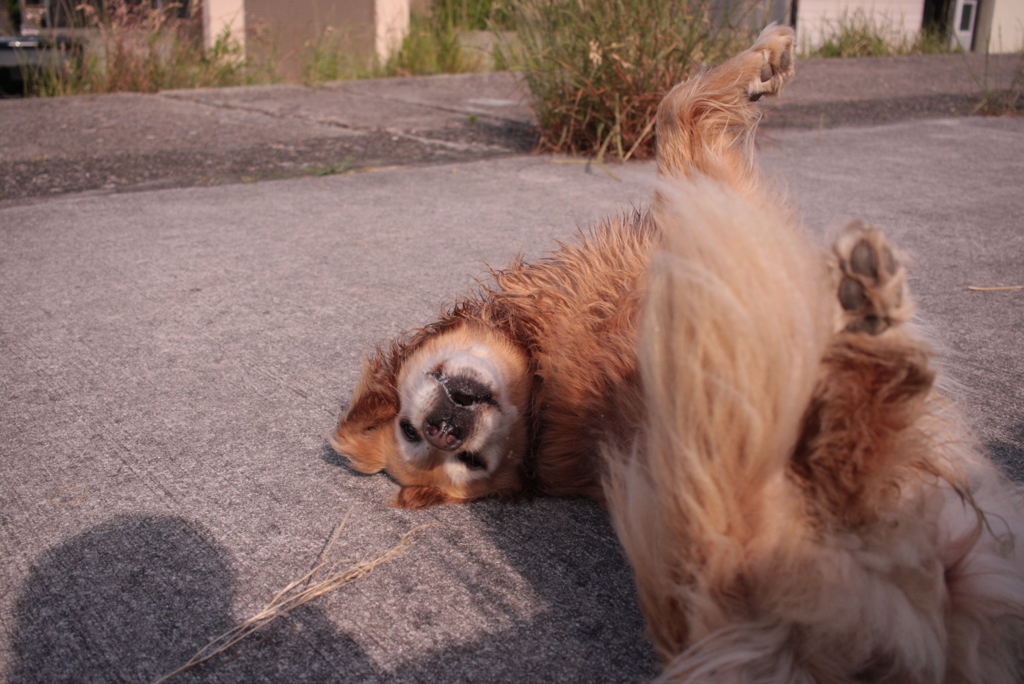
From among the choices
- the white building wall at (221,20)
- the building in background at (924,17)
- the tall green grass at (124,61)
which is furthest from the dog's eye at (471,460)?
the building in background at (924,17)

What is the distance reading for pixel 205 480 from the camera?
6.56 feet

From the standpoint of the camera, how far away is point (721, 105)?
2.72 m

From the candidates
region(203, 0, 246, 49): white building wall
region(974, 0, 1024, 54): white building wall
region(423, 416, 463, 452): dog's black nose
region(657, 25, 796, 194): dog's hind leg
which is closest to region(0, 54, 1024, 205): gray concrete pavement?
region(203, 0, 246, 49): white building wall

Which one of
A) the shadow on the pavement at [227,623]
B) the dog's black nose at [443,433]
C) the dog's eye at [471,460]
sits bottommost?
the shadow on the pavement at [227,623]

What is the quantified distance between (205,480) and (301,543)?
376 mm

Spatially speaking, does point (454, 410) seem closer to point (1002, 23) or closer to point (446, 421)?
point (446, 421)

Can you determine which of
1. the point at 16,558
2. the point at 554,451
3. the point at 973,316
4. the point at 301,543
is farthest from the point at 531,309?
the point at 973,316

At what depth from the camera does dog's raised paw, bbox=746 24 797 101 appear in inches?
107

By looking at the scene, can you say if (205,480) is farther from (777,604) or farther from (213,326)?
(777,604)

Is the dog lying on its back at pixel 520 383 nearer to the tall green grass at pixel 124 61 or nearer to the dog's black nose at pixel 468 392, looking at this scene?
the dog's black nose at pixel 468 392

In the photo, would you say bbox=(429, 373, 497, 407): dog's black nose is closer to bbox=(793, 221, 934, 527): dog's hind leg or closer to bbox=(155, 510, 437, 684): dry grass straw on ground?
bbox=(155, 510, 437, 684): dry grass straw on ground

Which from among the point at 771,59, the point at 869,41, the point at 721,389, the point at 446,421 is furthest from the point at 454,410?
the point at 869,41

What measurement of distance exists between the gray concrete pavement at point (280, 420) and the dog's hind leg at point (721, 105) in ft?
3.23

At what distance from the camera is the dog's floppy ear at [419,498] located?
201cm
